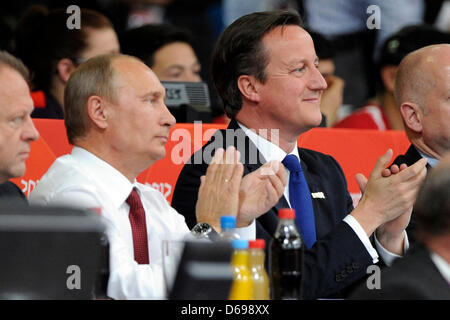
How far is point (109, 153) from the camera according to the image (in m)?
2.77

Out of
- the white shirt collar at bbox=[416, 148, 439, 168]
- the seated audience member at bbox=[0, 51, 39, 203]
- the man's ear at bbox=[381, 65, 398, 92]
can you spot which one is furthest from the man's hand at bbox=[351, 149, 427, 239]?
the man's ear at bbox=[381, 65, 398, 92]

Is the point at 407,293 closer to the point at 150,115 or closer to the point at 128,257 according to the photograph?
the point at 128,257

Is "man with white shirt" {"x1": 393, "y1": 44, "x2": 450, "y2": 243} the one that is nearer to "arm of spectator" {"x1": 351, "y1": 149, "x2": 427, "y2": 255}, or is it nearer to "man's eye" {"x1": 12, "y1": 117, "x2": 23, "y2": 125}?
"arm of spectator" {"x1": 351, "y1": 149, "x2": 427, "y2": 255}

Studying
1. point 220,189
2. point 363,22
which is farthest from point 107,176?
point 363,22

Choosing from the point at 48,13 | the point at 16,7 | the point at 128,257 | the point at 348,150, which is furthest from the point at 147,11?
the point at 128,257

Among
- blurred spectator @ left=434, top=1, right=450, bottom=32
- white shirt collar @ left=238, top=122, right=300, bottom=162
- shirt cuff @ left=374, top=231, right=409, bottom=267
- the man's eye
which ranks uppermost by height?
blurred spectator @ left=434, top=1, right=450, bottom=32

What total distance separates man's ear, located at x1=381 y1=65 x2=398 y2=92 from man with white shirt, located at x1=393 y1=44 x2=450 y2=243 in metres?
1.48

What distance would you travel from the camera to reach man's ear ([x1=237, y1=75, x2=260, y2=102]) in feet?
10.7

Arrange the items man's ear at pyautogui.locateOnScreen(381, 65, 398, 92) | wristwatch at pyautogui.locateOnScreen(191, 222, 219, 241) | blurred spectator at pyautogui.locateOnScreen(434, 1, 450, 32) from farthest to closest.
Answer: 1. blurred spectator at pyautogui.locateOnScreen(434, 1, 450, 32)
2. man's ear at pyautogui.locateOnScreen(381, 65, 398, 92)
3. wristwatch at pyautogui.locateOnScreen(191, 222, 219, 241)

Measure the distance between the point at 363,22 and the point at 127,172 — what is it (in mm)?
3693

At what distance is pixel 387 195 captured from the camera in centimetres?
278

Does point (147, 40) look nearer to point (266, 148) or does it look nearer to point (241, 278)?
point (266, 148)

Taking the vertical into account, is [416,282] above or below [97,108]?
below

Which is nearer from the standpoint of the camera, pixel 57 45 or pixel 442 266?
pixel 442 266
